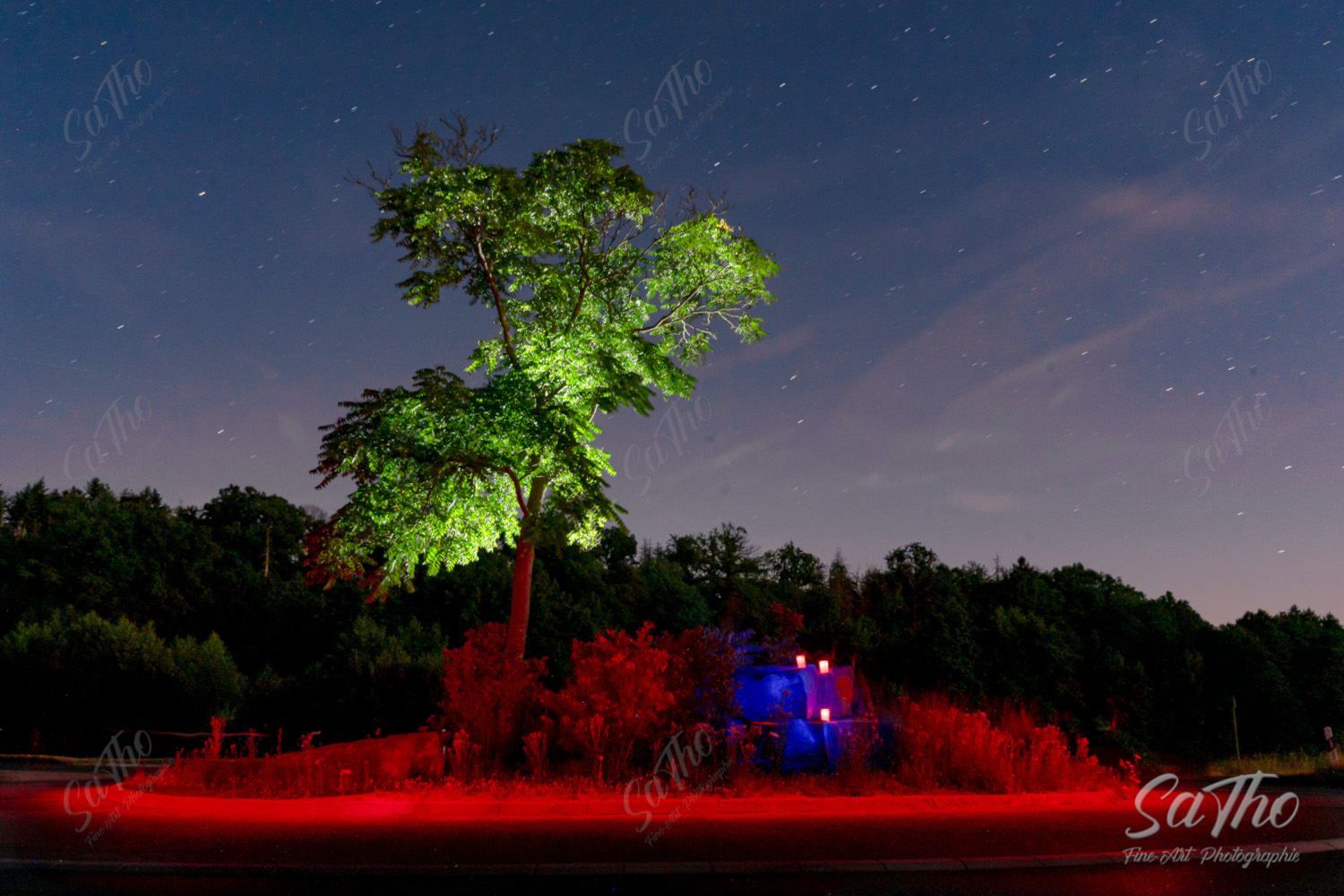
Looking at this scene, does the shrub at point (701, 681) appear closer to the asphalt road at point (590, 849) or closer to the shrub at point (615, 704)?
the shrub at point (615, 704)

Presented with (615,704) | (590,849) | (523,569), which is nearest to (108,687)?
(523,569)

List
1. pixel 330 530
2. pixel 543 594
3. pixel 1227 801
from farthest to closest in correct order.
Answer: pixel 543 594 < pixel 330 530 < pixel 1227 801

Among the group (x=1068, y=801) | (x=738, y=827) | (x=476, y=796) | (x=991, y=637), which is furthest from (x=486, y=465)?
(x=991, y=637)

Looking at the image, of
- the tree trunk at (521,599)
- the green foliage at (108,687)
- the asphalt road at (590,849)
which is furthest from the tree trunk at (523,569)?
the green foliage at (108,687)

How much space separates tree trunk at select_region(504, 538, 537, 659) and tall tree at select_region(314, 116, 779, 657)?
0.11ft

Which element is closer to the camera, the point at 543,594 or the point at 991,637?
the point at 991,637

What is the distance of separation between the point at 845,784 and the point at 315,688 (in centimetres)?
1484

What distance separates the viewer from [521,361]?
562 inches

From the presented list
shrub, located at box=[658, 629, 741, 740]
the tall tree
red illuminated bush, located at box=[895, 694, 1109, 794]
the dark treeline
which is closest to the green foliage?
the dark treeline

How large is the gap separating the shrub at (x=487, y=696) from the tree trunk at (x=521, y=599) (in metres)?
0.98

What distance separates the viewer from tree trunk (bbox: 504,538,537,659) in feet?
44.2

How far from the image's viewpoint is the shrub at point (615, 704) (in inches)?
426

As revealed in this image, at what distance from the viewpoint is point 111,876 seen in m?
6.70

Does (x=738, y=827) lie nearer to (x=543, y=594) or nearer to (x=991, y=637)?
(x=991, y=637)
